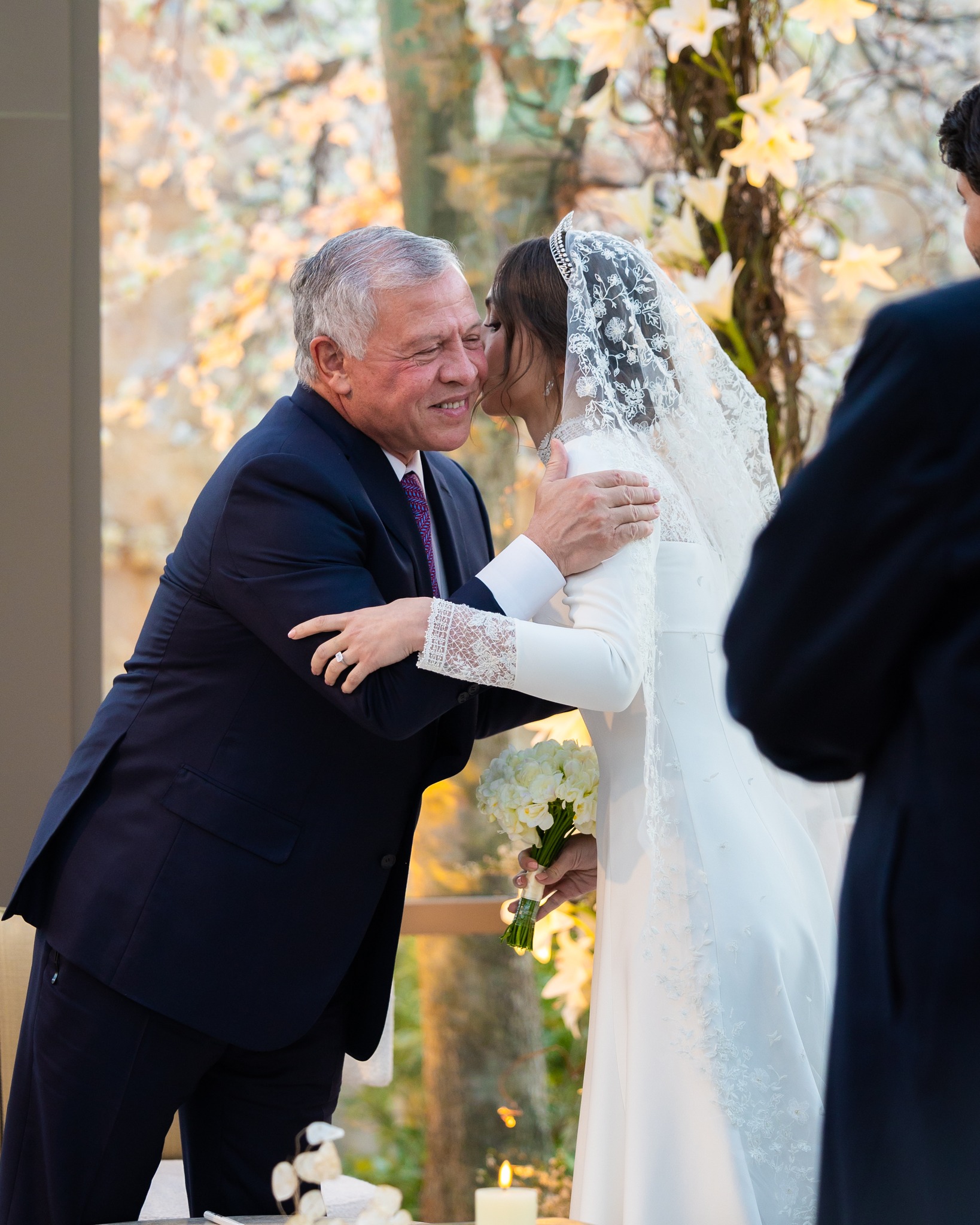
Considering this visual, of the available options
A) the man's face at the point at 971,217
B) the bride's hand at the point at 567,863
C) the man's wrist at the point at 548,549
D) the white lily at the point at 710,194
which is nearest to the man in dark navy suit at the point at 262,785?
the man's wrist at the point at 548,549

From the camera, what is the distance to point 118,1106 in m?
1.84

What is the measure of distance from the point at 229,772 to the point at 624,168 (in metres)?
2.98

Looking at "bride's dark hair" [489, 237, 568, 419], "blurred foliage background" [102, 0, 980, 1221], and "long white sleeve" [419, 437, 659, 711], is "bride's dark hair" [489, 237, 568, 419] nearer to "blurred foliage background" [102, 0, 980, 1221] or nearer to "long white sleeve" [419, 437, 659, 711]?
"long white sleeve" [419, 437, 659, 711]

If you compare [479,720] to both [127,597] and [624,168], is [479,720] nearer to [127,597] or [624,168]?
[624,168]

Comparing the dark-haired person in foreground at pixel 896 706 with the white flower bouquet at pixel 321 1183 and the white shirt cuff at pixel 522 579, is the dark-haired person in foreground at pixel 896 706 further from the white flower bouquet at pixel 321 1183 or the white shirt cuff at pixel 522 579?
the white shirt cuff at pixel 522 579

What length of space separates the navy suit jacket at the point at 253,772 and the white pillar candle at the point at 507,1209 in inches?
26.9

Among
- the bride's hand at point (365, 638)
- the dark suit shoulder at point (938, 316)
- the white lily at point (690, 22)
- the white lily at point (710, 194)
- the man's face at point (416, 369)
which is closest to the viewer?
the dark suit shoulder at point (938, 316)

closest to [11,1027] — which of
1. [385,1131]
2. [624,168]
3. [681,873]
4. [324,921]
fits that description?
[324,921]

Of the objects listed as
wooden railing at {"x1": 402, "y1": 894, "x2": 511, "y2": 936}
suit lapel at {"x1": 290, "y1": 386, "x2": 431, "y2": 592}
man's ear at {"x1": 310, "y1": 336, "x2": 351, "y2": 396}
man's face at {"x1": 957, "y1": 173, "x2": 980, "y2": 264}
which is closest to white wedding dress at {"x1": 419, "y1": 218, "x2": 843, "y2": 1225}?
suit lapel at {"x1": 290, "y1": 386, "x2": 431, "y2": 592}

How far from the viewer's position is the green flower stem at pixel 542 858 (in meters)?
2.04

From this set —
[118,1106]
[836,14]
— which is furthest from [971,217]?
[118,1106]

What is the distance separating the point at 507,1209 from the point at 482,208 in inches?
104

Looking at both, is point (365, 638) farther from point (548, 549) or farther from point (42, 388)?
point (42, 388)

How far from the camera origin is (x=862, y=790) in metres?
1.07
